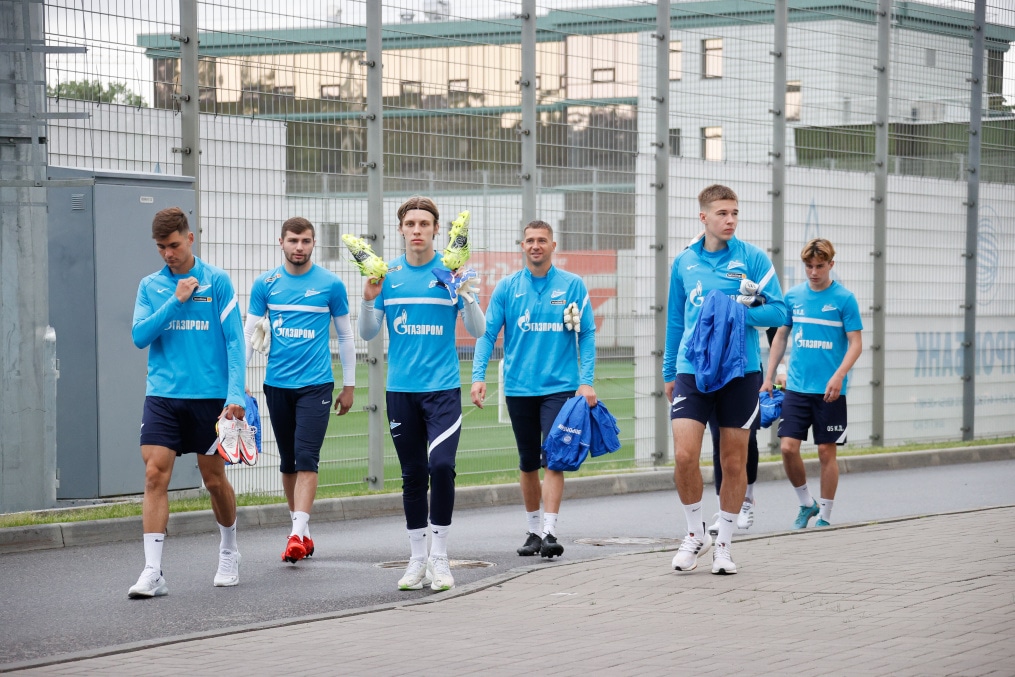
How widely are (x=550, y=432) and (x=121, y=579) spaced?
275cm

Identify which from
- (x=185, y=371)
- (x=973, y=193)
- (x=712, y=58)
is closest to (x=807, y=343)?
(x=185, y=371)

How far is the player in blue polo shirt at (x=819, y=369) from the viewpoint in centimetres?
1080

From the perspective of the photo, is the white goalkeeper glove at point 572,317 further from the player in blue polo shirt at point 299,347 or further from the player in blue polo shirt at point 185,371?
the player in blue polo shirt at point 185,371

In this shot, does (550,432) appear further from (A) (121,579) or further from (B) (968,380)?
(B) (968,380)

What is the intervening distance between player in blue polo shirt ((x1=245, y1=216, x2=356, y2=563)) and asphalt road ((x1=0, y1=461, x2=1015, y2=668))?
2.15 feet

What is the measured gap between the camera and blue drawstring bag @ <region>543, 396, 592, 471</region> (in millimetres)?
9211

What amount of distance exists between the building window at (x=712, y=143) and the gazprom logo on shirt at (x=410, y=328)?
8.09m

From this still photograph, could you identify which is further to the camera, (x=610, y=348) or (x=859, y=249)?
(x=859, y=249)

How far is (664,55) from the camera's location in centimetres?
1502

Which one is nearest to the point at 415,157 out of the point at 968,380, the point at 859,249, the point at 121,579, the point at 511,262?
the point at 511,262

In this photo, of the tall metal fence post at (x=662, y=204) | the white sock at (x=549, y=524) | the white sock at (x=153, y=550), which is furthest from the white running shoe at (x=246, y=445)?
the tall metal fence post at (x=662, y=204)

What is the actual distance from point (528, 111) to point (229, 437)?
6519 millimetres

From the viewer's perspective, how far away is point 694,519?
843 cm

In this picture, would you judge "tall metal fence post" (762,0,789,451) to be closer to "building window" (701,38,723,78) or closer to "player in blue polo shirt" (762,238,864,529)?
"building window" (701,38,723,78)
